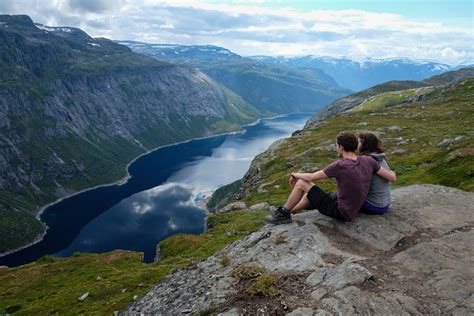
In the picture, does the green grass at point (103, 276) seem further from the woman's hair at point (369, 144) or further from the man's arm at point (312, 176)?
the woman's hair at point (369, 144)

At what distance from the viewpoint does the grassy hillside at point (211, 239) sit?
105 feet

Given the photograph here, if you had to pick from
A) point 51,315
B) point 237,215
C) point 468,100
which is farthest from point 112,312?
point 468,100

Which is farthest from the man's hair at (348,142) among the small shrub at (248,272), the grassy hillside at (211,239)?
the grassy hillside at (211,239)

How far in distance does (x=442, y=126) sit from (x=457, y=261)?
65289 millimetres

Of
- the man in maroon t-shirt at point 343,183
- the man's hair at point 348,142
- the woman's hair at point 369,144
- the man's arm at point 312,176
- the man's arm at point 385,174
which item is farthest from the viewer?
the woman's hair at point 369,144

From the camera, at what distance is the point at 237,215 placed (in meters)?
45.3

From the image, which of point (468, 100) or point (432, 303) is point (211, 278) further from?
point (468, 100)

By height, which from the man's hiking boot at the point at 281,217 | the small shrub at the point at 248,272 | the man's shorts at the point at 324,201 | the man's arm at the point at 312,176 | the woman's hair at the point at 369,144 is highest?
the woman's hair at the point at 369,144

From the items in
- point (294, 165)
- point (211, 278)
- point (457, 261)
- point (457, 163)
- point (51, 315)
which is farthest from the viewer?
point (294, 165)

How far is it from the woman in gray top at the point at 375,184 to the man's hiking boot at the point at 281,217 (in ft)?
12.6

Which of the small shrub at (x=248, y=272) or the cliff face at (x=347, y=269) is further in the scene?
the small shrub at (x=248, y=272)

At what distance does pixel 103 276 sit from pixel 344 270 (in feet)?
98.8

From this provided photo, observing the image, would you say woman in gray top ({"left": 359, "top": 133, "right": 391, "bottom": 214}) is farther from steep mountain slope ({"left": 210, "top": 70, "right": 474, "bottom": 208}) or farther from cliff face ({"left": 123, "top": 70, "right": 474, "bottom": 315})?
steep mountain slope ({"left": 210, "top": 70, "right": 474, "bottom": 208})

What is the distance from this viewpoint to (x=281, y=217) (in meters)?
21.3
